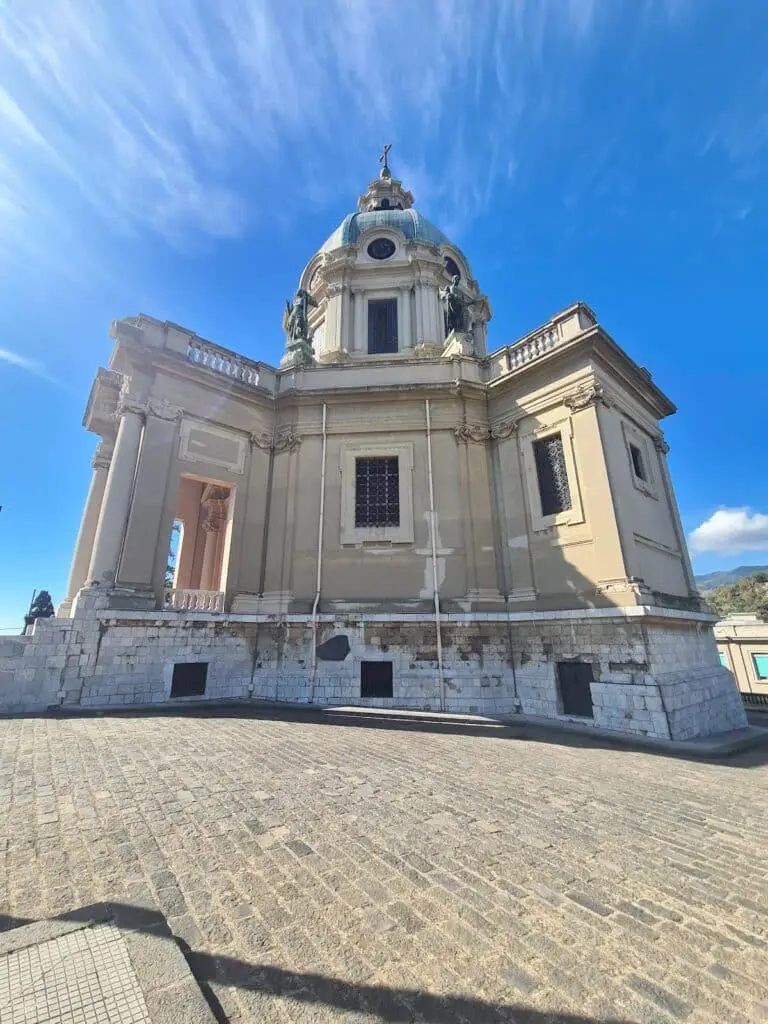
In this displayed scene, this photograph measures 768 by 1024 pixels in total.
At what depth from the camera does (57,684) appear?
380 inches

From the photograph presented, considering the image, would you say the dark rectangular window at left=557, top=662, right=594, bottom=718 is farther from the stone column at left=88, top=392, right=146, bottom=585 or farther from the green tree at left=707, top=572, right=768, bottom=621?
the green tree at left=707, top=572, right=768, bottom=621

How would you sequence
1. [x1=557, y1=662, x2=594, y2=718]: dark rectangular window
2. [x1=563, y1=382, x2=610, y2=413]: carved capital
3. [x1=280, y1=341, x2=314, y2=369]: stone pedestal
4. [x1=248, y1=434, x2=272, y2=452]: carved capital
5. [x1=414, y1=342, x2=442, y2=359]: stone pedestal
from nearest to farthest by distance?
[x1=557, y1=662, x2=594, y2=718]: dark rectangular window < [x1=563, y1=382, x2=610, y2=413]: carved capital < [x1=248, y1=434, x2=272, y2=452]: carved capital < [x1=280, y1=341, x2=314, y2=369]: stone pedestal < [x1=414, y1=342, x2=442, y2=359]: stone pedestal

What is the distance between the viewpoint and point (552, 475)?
12.6 meters

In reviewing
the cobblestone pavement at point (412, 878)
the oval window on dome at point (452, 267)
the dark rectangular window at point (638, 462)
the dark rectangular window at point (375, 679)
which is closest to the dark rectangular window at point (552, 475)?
the dark rectangular window at point (638, 462)

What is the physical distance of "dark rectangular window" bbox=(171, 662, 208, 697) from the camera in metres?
11.2

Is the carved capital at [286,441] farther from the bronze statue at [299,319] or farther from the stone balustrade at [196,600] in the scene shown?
the stone balustrade at [196,600]

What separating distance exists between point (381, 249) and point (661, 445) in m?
14.9

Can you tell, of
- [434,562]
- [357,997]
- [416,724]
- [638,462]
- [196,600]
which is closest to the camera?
[357,997]

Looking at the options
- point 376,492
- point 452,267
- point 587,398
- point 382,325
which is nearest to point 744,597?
point 452,267

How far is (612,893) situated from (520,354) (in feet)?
44.0

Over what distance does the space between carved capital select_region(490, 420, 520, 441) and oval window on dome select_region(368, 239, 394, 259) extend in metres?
11.9

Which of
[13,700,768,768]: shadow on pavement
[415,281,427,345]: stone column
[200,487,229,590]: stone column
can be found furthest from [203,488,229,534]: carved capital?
[415,281,427,345]: stone column

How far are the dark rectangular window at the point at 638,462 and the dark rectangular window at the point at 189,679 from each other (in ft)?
42.9

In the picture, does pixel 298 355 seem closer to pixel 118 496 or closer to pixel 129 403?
pixel 129 403
